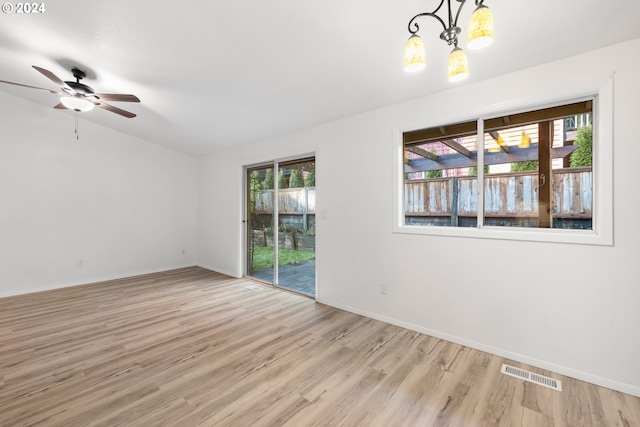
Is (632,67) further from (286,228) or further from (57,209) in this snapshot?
(57,209)

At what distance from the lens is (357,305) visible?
3410 millimetres

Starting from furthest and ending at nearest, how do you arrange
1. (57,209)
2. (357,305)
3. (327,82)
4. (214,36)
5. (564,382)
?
1. (57,209)
2. (357,305)
3. (327,82)
4. (214,36)
5. (564,382)

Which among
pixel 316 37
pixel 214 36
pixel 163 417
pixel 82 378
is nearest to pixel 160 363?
pixel 82 378

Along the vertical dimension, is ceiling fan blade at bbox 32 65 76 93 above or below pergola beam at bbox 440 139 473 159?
above

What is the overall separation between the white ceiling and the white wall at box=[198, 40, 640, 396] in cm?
20

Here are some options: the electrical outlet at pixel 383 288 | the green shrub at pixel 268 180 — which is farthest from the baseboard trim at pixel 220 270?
the electrical outlet at pixel 383 288

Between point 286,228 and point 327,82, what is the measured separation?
243 centimetres

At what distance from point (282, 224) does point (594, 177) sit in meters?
3.71

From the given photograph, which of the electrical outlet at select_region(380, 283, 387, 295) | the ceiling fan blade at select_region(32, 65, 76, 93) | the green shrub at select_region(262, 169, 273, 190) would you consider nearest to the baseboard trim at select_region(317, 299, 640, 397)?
the electrical outlet at select_region(380, 283, 387, 295)

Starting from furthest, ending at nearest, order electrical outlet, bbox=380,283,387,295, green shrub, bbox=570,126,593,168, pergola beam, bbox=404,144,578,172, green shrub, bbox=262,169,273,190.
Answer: green shrub, bbox=262,169,273,190, electrical outlet, bbox=380,283,387,295, pergola beam, bbox=404,144,578,172, green shrub, bbox=570,126,593,168

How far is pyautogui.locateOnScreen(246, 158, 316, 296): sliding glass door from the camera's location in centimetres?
421

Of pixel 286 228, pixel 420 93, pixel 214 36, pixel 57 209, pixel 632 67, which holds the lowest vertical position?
pixel 286 228

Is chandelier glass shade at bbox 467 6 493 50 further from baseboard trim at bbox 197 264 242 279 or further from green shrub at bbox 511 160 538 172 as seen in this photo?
baseboard trim at bbox 197 264 242 279

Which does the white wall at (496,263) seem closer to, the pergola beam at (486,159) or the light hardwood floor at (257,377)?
the light hardwood floor at (257,377)
